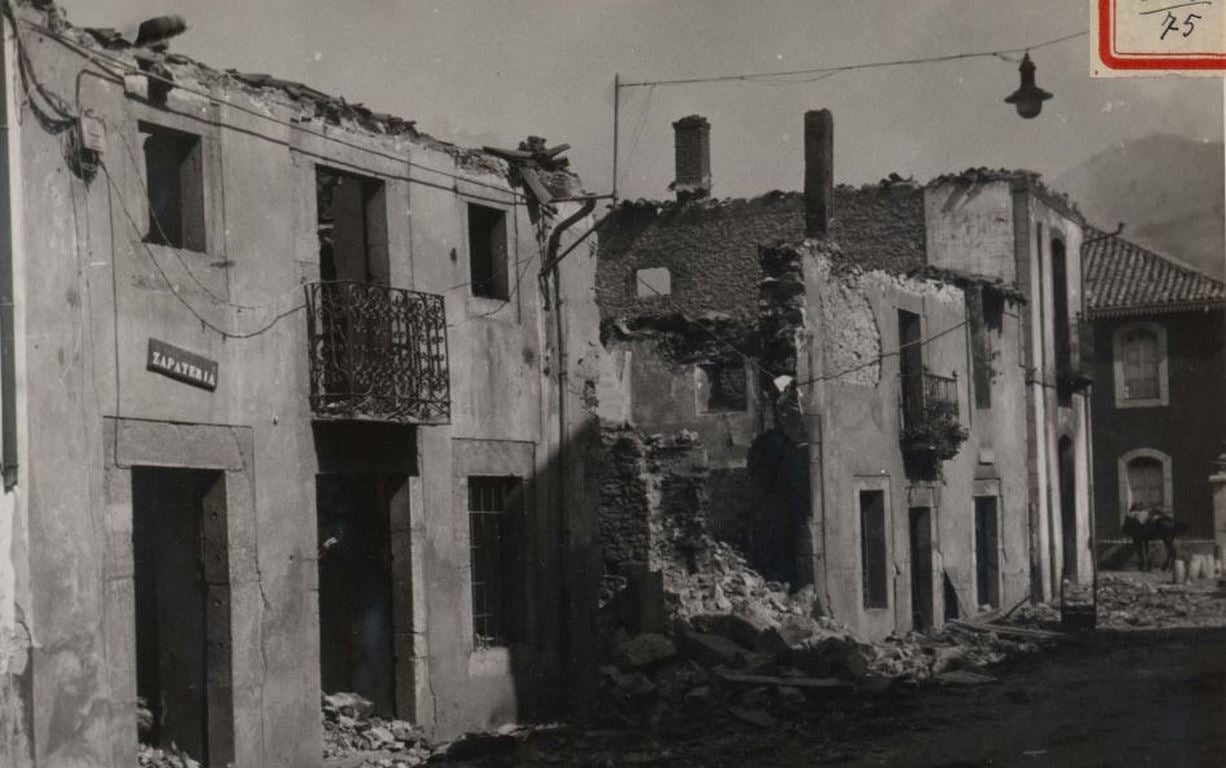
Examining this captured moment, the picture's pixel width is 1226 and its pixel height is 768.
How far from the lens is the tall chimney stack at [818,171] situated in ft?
87.6

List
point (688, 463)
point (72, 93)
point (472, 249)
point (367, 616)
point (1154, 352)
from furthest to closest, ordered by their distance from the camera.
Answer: point (1154, 352) < point (688, 463) < point (472, 249) < point (367, 616) < point (72, 93)

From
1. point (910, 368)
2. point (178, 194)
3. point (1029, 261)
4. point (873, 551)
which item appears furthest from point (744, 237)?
point (178, 194)

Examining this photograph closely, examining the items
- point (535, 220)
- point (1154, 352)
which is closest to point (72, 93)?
point (535, 220)

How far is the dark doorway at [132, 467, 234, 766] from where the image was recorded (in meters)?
13.0

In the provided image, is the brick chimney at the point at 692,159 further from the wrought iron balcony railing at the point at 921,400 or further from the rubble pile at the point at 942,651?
the rubble pile at the point at 942,651

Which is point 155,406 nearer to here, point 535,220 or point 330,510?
point 330,510

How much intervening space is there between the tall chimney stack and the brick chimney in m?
3.90

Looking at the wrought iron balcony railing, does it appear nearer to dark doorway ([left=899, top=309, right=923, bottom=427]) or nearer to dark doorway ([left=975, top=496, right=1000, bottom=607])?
dark doorway ([left=899, top=309, right=923, bottom=427])

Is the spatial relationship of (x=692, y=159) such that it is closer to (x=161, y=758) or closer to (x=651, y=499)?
(x=651, y=499)

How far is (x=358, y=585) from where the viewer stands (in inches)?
609

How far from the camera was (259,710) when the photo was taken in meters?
13.2

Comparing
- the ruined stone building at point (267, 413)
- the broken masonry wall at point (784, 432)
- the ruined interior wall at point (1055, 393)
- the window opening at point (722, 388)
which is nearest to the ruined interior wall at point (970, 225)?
the ruined interior wall at point (1055, 393)

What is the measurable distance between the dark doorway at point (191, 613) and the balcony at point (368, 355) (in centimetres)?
139

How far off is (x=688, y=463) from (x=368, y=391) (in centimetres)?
777
